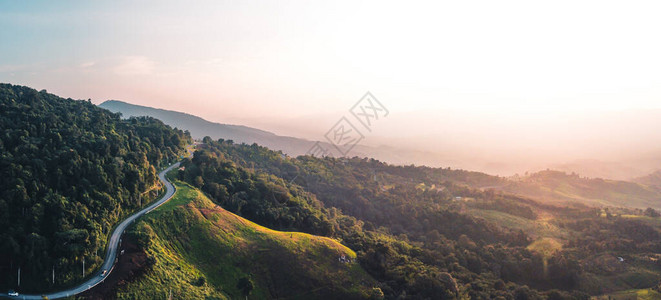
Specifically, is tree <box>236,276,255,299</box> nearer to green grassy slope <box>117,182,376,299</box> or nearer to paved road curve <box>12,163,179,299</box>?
green grassy slope <box>117,182,376,299</box>

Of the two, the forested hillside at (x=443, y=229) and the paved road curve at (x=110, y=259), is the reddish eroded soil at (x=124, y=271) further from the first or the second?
the forested hillside at (x=443, y=229)

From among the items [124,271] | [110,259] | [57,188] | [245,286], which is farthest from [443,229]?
[57,188]

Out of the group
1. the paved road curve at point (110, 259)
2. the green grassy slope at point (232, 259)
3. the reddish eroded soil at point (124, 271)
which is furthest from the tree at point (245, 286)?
the paved road curve at point (110, 259)

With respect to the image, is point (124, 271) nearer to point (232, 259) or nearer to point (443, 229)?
point (232, 259)

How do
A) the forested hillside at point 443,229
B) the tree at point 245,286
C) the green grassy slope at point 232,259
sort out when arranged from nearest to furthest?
the green grassy slope at point 232,259
the tree at point 245,286
the forested hillside at point 443,229

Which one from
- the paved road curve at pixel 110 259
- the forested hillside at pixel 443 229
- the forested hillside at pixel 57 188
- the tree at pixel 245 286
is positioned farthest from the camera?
the forested hillside at pixel 443 229

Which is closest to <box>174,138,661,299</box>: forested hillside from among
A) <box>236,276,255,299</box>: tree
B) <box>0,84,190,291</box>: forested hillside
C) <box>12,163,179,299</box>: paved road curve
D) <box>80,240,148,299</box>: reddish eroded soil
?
<box>12,163,179,299</box>: paved road curve
